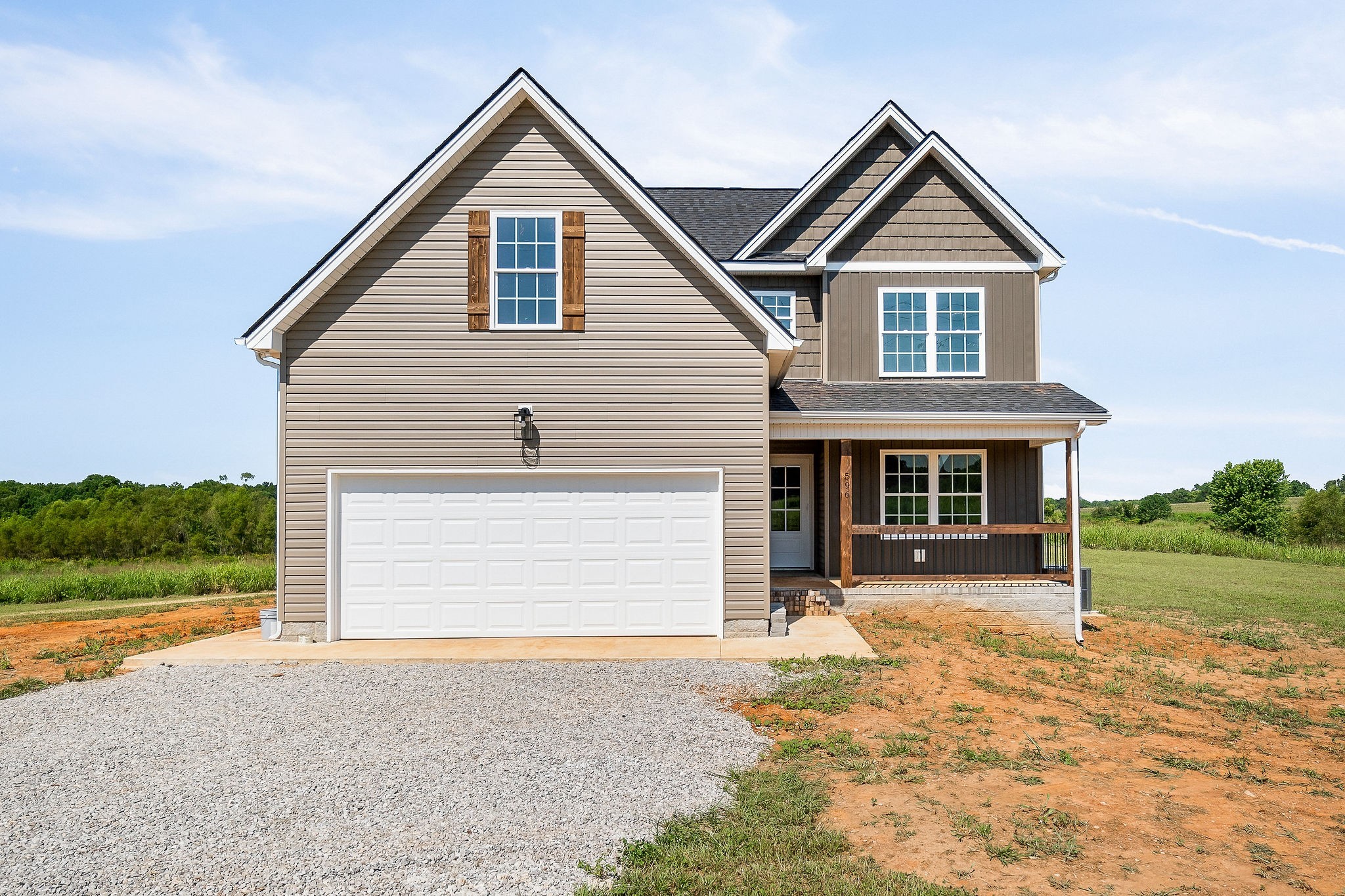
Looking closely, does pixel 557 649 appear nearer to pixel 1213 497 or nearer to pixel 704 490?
pixel 704 490

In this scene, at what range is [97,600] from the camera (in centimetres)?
2033

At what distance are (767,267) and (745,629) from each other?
23.8ft

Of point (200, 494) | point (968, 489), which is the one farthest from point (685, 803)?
point (200, 494)

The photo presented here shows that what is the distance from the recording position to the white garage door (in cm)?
1078

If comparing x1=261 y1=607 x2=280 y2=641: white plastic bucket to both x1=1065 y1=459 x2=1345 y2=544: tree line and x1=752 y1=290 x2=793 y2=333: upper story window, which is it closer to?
x1=752 y1=290 x2=793 y2=333: upper story window

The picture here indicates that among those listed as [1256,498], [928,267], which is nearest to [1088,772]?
[928,267]

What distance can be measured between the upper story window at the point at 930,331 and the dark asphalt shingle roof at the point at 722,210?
10.4ft

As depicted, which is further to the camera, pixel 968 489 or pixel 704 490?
pixel 968 489

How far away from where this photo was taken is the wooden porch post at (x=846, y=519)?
12875mm

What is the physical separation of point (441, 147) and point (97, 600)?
671 inches

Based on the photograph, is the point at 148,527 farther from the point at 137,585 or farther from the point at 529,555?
the point at 529,555

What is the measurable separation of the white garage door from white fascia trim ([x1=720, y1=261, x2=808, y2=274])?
5.72m

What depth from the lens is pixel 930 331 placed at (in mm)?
14789

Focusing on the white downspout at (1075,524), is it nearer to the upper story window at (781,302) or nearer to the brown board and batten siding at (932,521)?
the brown board and batten siding at (932,521)
